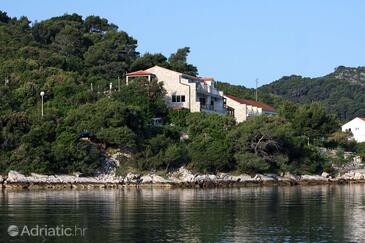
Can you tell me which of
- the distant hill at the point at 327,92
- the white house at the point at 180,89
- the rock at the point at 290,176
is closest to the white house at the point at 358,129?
the white house at the point at 180,89

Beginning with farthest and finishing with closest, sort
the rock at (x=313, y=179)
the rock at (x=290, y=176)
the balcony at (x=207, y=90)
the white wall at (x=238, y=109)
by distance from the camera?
1. the white wall at (x=238, y=109)
2. the balcony at (x=207, y=90)
3. the rock at (x=313, y=179)
4. the rock at (x=290, y=176)

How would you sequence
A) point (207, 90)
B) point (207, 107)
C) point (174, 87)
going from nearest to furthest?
point (174, 87)
point (207, 107)
point (207, 90)

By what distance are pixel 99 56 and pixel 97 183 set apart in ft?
104

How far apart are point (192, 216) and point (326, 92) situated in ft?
446

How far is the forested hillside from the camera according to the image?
53.9m

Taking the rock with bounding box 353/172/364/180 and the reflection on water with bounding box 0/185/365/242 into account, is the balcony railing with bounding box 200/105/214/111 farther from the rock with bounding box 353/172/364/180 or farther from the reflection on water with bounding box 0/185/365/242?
the reflection on water with bounding box 0/185/365/242

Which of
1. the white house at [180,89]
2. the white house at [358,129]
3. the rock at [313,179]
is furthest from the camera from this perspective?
the white house at [358,129]

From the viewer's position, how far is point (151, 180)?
54.2m

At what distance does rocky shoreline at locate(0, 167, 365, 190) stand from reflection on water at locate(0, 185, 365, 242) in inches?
333

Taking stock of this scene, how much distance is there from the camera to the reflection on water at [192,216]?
23.8m

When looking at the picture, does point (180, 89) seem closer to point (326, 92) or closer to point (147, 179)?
point (147, 179)

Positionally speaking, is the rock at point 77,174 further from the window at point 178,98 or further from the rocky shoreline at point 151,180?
the window at point 178,98

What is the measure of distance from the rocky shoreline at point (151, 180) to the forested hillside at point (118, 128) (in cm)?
75

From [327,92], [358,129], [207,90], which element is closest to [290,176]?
[207,90]
